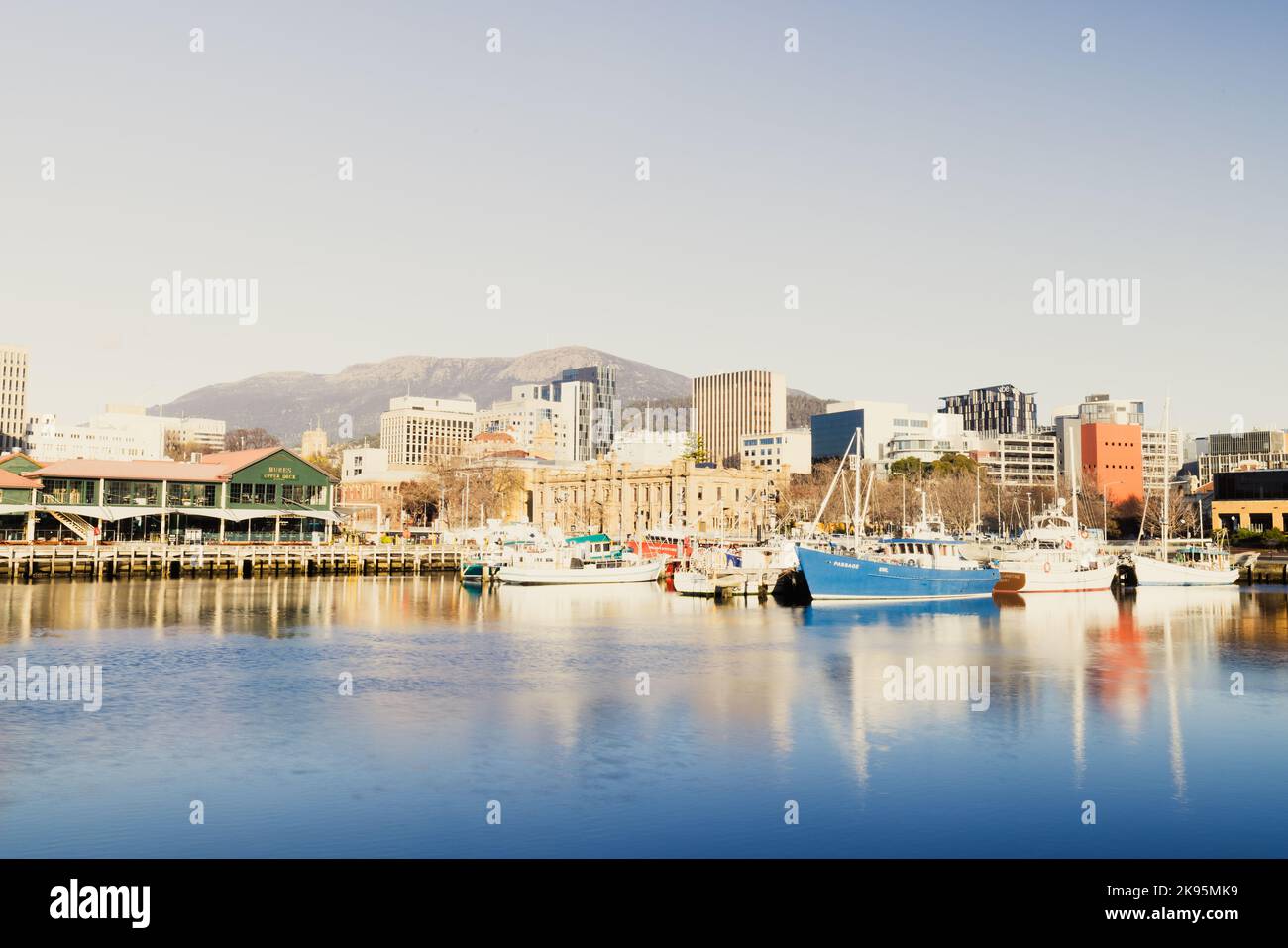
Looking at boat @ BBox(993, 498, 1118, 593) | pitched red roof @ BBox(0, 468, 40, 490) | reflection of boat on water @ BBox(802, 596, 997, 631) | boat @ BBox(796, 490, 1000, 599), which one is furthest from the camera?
pitched red roof @ BBox(0, 468, 40, 490)

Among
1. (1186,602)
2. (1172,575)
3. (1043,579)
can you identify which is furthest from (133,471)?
(1172,575)

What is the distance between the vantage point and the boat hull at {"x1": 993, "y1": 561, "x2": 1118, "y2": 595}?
3541 inches

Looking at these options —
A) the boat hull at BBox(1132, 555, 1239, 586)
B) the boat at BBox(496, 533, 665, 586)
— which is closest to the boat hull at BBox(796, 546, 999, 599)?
the boat at BBox(496, 533, 665, 586)

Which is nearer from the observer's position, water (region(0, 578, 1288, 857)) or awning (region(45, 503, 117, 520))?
water (region(0, 578, 1288, 857))

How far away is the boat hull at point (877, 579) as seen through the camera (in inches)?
3051

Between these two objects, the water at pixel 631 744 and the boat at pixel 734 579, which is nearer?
the water at pixel 631 744

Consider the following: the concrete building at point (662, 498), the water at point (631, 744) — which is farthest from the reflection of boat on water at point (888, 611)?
the concrete building at point (662, 498)

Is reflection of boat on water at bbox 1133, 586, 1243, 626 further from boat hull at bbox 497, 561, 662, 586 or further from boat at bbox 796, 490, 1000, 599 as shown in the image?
boat hull at bbox 497, 561, 662, 586

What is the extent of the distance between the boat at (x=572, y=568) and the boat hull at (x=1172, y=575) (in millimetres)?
44147

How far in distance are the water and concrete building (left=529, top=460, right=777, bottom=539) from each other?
10690 centimetres

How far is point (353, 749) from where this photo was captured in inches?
1267

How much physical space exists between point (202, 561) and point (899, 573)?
6281 cm

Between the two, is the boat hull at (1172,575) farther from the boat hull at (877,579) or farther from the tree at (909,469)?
the tree at (909,469)

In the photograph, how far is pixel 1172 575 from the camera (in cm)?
10100
